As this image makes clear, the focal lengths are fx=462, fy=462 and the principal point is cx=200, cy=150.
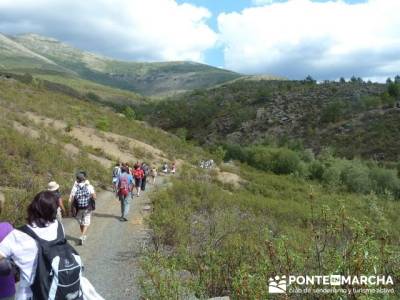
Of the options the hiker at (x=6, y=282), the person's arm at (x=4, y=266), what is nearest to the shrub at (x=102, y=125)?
the hiker at (x=6, y=282)

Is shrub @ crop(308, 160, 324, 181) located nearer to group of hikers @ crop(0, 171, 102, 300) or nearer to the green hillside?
the green hillside

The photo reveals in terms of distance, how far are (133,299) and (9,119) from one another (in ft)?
71.9

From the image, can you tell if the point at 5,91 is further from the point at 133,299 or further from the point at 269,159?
the point at 133,299

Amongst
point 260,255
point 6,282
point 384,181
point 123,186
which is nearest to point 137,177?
point 123,186

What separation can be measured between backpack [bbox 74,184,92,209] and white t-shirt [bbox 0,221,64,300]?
681 centimetres

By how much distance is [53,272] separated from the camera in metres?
3.91

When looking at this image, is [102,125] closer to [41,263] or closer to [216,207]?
[216,207]

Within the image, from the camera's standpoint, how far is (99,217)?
Answer: 566 inches

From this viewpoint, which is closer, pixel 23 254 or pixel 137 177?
pixel 23 254

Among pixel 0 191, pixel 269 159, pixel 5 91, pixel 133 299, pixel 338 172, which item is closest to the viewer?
pixel 133 299

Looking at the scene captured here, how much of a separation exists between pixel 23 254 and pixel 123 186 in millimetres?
10039

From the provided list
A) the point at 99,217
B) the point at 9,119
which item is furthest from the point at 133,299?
the point at 9,119

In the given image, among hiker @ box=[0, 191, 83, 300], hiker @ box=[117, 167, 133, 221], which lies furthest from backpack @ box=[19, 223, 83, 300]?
hiker @ box=[117, 167, 133, 221]

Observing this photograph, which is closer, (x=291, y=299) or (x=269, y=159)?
(x=291, y=299)
